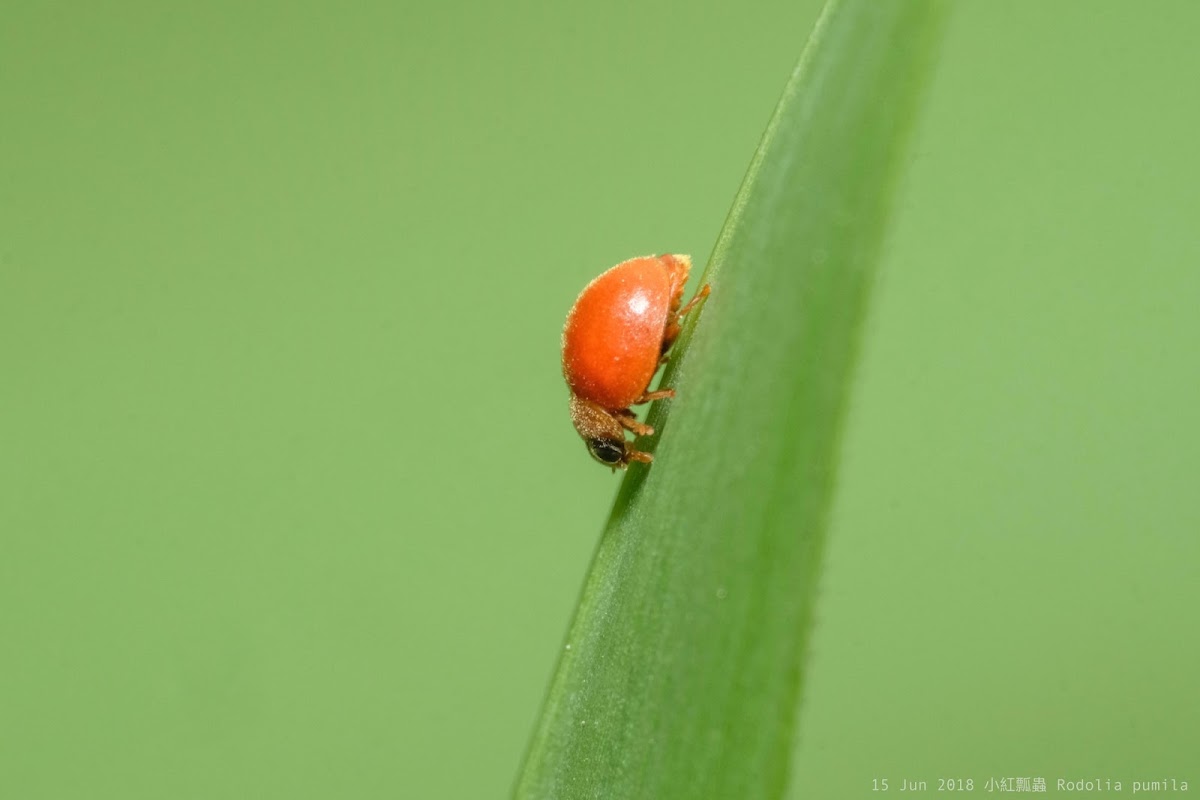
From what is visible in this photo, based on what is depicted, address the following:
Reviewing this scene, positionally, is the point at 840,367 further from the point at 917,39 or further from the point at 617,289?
the point at 617,289

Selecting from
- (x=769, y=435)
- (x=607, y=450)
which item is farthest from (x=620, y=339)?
(x=769, y=435)

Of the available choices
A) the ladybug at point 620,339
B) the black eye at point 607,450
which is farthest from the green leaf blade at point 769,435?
the black eye at point 607,450

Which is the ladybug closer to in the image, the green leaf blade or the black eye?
the black eye

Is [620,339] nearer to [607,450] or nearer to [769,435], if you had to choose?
[607,450]

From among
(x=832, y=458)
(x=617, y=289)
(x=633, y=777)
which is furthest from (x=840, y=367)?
(x=617, y=289)

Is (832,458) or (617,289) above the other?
(617,289)

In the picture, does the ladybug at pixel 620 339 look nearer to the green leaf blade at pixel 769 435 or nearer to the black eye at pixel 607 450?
the black eye at pixel 607 450
